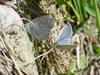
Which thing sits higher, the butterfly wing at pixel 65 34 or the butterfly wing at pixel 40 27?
the butterfly wing at pixel 40 27

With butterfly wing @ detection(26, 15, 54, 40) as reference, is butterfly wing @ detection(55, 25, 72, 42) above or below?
below

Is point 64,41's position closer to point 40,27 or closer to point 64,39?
point 64,39

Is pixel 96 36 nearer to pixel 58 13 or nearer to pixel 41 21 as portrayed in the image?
pixel 58 13

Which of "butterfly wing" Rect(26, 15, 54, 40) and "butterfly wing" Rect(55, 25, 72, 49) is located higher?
"butterfly wing" Rect(26, 15, 54, 40)

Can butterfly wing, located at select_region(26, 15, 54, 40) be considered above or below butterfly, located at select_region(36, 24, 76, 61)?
above

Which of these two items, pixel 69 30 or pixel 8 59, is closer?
pixel 8 59

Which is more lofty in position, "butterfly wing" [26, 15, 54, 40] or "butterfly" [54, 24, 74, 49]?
"butterfly wing" [26, 15, 54, 40]

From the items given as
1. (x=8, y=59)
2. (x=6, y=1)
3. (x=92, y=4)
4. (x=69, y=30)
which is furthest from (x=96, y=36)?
(x=8, y=59)

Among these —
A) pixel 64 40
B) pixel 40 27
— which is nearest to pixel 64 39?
pixel 64 40
